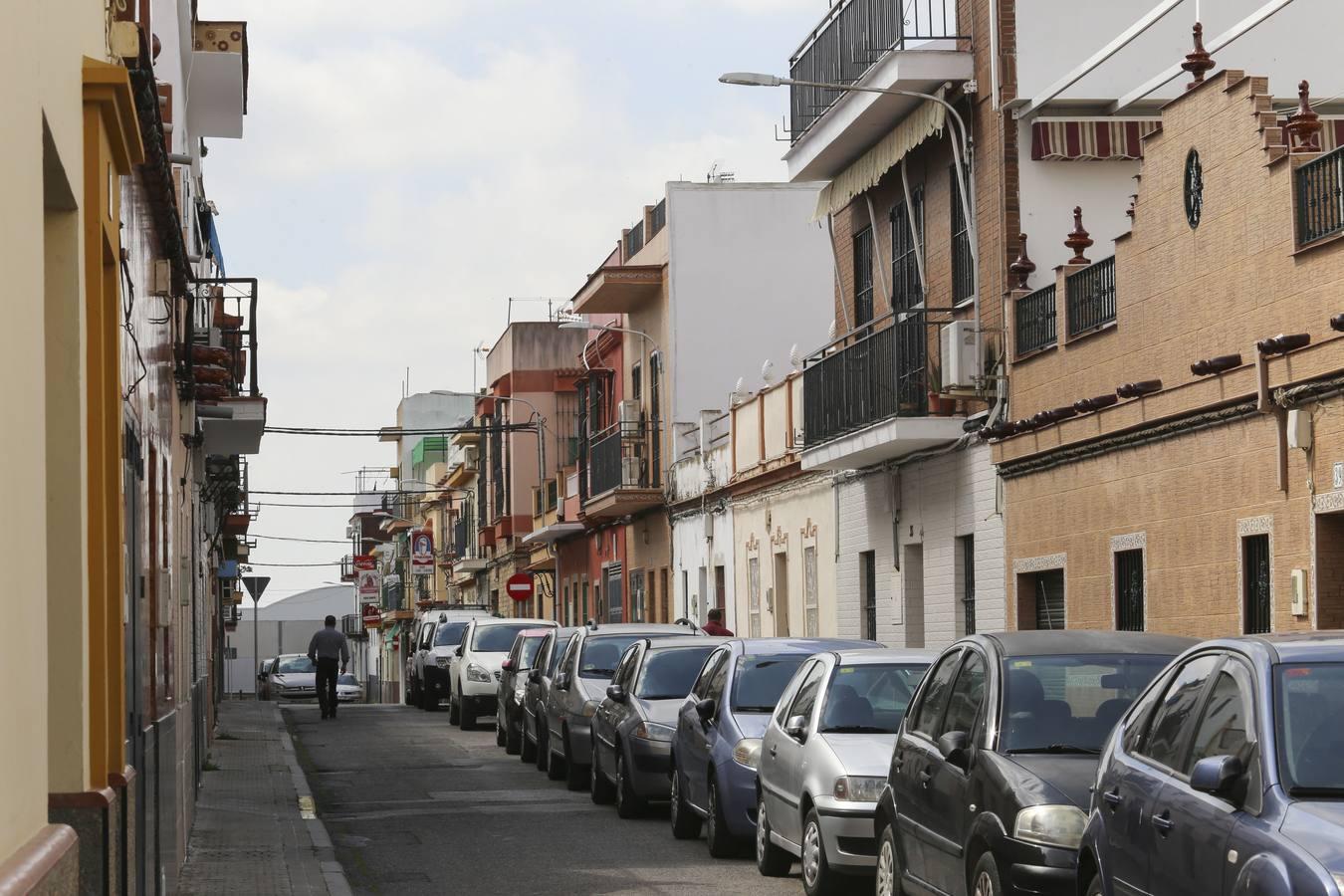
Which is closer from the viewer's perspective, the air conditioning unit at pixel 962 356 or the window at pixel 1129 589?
the window at pixel 1129 589

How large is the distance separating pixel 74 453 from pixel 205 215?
19.1 metres

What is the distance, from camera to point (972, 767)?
371 inches

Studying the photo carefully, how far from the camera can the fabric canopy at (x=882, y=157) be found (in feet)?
71.4

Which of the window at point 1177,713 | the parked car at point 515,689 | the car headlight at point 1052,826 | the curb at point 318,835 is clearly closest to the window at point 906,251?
the parked car at point 515,689

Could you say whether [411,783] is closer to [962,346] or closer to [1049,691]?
[962,346]

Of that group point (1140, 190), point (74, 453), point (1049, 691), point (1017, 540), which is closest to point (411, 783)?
point (1017, 540)

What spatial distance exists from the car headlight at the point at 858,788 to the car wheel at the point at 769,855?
1699mm

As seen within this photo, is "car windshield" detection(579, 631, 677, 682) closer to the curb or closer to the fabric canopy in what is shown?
the curb

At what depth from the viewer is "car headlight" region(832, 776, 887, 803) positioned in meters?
11.9

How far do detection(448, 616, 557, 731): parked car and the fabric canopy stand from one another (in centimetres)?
1042

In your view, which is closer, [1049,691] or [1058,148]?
[1049,691]

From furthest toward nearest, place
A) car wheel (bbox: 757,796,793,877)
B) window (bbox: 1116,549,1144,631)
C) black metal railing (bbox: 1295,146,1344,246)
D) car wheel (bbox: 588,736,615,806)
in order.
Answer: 1. car wheel (bbox: 588,736,615,806)
2. window (bbox: 1116,549,1144,631)
3. black metal railing (bbox: 1295,146,1344,246)
4. car wheel (bbox: 757,796,793,877)

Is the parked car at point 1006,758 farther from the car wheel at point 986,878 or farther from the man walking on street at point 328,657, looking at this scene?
the man walking on street at point 328,657

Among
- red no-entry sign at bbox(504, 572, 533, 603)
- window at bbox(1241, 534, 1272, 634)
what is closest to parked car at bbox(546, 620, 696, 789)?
window at bbox(1241, 534, 1272, 634)
